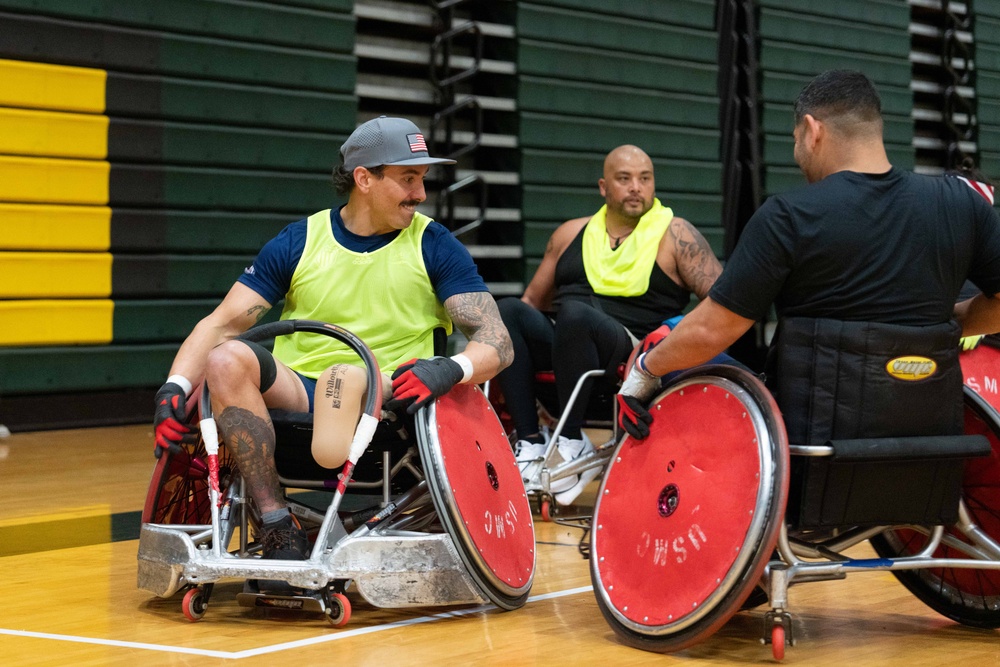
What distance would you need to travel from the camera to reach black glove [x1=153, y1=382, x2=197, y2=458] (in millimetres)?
3119

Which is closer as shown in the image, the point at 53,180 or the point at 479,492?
the point at 479,492

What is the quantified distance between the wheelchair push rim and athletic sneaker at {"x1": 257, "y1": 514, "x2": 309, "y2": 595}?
0.32 metres

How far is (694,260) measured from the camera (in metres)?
4.99

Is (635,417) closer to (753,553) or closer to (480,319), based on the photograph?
(753,553)

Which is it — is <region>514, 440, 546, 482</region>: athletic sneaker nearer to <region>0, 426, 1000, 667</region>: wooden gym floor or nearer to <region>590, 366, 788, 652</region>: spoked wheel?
<region>0, 426, 1000, 667</region>: wooden gym floor

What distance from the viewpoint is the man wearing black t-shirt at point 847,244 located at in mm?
2783

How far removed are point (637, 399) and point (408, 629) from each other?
2.31ft

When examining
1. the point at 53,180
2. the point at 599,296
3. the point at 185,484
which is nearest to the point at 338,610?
the point at 185,484

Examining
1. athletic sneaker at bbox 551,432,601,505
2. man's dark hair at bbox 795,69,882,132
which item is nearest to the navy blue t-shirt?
man's dark hair at bbox 795,69,882,132

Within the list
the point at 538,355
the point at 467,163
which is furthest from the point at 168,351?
the point at 538,355

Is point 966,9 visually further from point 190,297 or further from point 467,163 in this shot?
point 190,297

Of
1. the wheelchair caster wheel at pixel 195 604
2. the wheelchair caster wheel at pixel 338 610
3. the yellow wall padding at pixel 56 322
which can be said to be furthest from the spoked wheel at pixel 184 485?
the yellow wall padding at pixel 56 322

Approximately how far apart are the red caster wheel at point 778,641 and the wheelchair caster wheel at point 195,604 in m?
1.25

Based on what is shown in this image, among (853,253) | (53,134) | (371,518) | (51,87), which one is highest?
(51,87)
